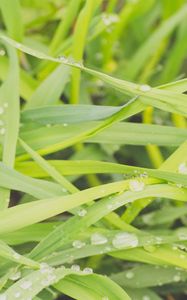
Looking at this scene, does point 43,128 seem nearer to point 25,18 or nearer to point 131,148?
point 131,148

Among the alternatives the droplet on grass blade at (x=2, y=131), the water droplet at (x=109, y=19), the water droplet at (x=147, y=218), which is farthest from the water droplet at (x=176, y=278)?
the water droplet at (x=109, y=19)

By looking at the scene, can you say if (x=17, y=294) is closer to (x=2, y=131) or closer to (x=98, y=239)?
(x=98, y=239)

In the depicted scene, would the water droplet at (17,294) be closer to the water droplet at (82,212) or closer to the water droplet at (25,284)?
the water droplet at (25,284)

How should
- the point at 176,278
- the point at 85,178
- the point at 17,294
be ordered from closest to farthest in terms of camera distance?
the point at 17,294 < the point at 176,278 < the point at 85,178

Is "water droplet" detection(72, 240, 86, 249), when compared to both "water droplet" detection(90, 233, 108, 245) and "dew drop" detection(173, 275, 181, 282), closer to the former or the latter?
"water droplet" detection(90, 233, 108, 245)

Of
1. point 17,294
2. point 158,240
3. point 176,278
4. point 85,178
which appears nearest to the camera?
point 17,294

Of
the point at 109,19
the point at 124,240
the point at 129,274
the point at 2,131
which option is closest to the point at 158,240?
the point at 124,240

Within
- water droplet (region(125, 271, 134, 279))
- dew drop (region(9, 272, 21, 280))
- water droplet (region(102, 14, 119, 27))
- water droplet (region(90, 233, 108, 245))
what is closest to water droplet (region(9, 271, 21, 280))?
dew drop (region(9, 272, 21, 280))

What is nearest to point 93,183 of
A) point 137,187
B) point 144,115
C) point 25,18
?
point 144,115
